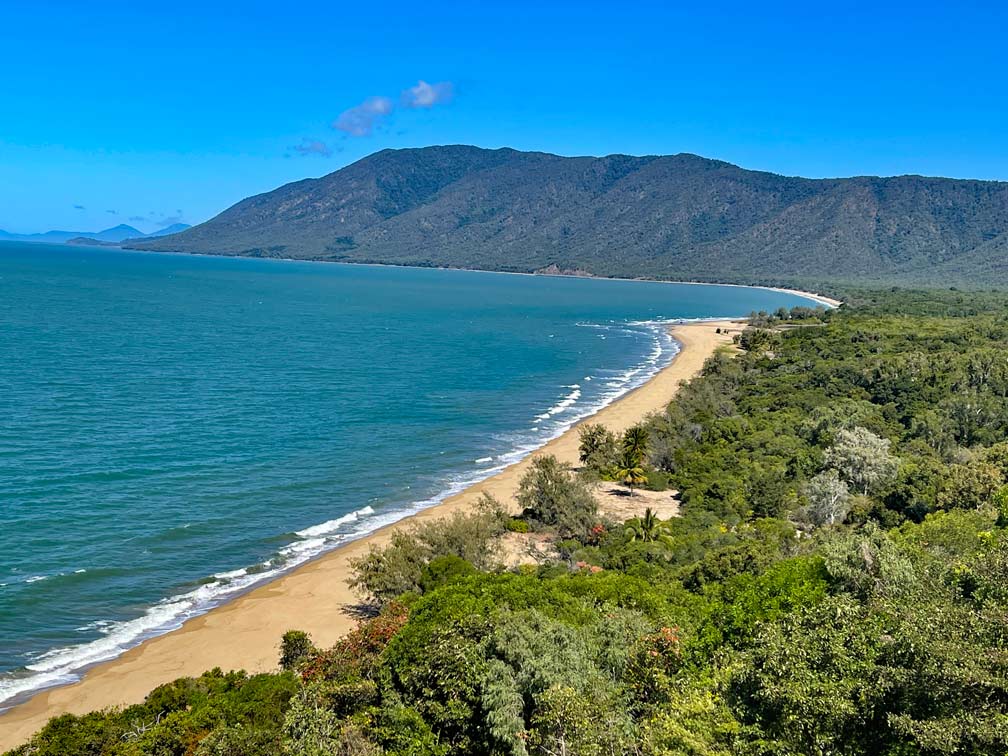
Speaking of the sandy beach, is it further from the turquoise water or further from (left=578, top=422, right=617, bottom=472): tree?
(left=578, top=422, right=617, bottom=472): tree

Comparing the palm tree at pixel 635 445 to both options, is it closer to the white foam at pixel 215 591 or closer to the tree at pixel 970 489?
the white foam at pixel 215 591

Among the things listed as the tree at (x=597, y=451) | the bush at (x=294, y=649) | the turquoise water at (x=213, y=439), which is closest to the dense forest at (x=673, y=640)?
the bush at (x=294, y=649)

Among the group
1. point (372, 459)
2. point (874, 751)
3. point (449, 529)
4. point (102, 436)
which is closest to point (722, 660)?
point (874, 751)

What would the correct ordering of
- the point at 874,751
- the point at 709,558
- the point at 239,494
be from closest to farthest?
the point at 874,751 → the point at 709,558 → the point at 239,494

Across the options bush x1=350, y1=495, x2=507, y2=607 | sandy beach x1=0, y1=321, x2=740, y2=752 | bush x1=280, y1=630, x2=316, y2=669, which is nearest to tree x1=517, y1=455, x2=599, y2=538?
sandy beach x1=0, y1=321, x2=740, y2=752

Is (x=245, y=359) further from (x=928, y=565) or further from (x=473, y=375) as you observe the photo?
(x=928, y=565)

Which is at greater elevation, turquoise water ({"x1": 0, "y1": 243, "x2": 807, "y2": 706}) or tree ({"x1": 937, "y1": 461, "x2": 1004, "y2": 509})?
tree ({"x1": 937, "y1": 461, "x2": 1004, "y2": 509})

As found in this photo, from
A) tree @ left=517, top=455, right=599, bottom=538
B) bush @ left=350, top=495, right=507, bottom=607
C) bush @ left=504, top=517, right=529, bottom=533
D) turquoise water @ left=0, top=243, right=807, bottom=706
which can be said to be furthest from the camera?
bush @ left=504, top=517, right=529, bottom=533
